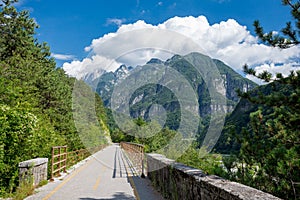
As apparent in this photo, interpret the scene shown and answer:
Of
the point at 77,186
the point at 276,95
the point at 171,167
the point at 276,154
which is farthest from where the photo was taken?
the point at 77,186

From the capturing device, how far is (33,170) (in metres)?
9.09

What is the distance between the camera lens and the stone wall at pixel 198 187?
3.56 metres

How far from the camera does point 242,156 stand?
562 cm

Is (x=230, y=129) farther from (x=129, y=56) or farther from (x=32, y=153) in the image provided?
(x=129, y=56)

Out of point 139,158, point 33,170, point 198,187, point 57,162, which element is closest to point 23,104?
point 57,162

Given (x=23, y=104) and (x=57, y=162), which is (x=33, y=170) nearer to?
(x=57, y=162)

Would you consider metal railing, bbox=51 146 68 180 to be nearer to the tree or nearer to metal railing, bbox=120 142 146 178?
metal railing, bbox=120 142 146 178

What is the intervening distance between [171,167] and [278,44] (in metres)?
3.80

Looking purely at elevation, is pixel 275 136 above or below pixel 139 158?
above

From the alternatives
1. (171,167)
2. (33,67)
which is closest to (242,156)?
(171,167)

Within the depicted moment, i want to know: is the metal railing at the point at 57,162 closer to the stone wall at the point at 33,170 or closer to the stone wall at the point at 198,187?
the stone wall at the point at 33,170

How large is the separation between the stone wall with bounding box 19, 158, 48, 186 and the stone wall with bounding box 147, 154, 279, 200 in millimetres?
4040

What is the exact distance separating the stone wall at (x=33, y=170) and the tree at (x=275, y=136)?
20.6 ft

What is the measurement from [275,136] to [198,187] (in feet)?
6.48
